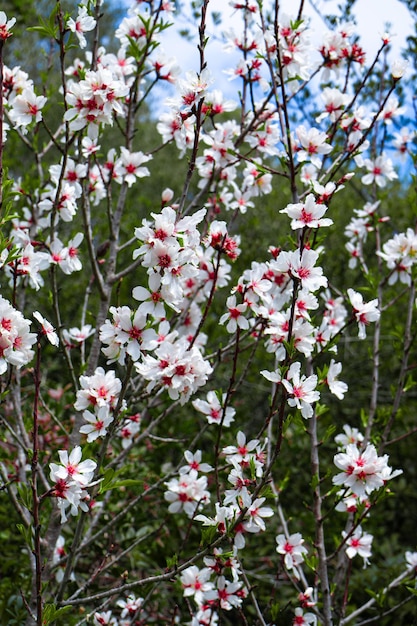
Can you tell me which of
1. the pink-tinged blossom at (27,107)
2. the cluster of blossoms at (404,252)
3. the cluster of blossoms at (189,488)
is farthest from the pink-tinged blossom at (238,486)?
the pink-tinged blossom at (27,107)

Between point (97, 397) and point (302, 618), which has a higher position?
point (97, 397)

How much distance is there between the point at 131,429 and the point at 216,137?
1.32 metres

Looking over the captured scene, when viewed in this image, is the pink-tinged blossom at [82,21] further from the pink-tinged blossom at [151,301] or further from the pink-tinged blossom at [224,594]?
the pink-tinged blossom at [224,594]

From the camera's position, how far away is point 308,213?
1.83 m

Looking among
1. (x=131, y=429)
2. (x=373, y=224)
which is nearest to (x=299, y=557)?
(x=131, y=429)

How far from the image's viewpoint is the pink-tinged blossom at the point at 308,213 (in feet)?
5.93

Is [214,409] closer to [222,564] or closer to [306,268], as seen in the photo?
[222,564]

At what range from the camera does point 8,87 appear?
2.57 m

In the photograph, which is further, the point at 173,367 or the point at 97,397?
the point at 97,397

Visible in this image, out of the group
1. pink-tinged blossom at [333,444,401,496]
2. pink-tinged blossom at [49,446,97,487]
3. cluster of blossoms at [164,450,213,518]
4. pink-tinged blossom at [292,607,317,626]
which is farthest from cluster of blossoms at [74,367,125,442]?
pink-tinged blossom at [292,607,317,626]

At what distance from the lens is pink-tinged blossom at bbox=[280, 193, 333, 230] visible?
5.93ft

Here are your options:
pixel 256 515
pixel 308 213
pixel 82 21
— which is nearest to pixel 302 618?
pixel 256 515

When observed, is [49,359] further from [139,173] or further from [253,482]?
[253,482]

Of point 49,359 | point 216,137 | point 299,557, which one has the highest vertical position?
point 49,359
